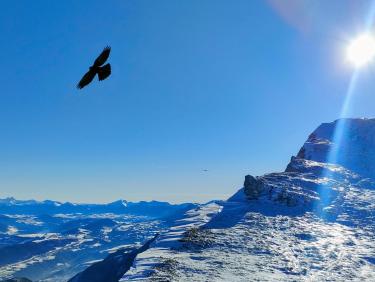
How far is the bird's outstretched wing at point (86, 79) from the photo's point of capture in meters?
17.1

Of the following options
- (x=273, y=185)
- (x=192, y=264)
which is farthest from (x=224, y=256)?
(x=273, y=185)

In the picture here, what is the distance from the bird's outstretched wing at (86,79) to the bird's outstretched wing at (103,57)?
348mm

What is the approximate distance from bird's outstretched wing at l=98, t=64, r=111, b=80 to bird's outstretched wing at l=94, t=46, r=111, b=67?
0.91 ft

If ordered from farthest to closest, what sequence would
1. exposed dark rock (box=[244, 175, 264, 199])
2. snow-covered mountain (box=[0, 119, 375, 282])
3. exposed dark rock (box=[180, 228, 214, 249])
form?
1. exposed dark rock (box=[244, 175, 264, 199])
2. exposed dark rock (box=[180, 228, 214, 249])
3. snow-covered mountain (box=[0, 119, 375, 282])

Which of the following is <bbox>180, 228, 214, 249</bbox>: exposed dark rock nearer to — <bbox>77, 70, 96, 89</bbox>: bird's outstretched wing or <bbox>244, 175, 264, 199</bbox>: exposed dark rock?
<bbox>244, 175, 264, 199</bbox>: exposed dark rock

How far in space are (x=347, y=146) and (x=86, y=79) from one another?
550ft

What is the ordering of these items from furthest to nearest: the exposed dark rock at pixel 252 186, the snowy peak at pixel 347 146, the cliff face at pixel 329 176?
the snowy peak at pixel 347 146 < the exposed dark rock at pixel 252 186 < the cliff face at pixel 329 176

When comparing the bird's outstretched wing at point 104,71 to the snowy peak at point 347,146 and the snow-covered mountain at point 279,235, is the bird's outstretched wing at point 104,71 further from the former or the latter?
the snowy peak at point 347,146

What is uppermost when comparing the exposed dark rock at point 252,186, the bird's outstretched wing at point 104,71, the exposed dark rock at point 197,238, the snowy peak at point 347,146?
the snowy peak at point 347,146

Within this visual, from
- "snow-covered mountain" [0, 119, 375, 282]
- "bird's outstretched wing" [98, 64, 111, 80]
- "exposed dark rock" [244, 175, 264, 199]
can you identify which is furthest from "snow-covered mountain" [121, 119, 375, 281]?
"bird's outstretched wing" [98, 64, 111, 80]

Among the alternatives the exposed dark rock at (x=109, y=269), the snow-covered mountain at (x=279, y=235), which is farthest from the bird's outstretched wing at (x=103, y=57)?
the exposed dark rock at (x=109, y=269)

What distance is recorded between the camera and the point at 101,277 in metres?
125

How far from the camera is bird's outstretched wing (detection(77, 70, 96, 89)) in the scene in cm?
1712

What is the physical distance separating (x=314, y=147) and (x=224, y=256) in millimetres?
109538
